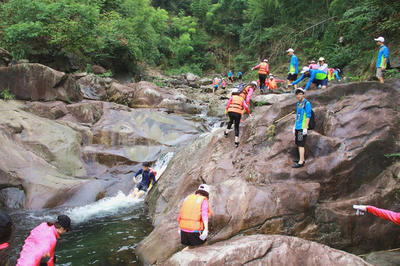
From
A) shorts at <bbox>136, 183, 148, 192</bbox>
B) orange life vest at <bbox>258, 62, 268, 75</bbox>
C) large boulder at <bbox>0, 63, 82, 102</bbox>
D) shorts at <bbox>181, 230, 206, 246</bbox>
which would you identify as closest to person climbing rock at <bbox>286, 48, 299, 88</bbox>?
orange life vest at <bbox>258, 62, 268, 75</bbox>

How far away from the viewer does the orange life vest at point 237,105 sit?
26.3ft

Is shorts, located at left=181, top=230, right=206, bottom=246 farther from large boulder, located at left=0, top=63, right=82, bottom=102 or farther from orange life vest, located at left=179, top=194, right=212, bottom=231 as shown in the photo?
large boulder, located at left=0, top=63, right=82, bottom=102

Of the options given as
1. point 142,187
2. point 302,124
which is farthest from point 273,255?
point 142,187

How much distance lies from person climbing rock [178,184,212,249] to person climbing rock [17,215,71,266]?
187 centimetres

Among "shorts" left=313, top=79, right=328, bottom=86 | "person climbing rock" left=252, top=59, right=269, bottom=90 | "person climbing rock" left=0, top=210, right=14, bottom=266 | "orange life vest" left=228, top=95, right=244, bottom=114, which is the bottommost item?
"person climbing rock" left=0, top=210, right=14, bottom=266

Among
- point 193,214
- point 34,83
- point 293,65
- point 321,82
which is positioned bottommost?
point 193,214

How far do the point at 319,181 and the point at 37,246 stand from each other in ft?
18.0

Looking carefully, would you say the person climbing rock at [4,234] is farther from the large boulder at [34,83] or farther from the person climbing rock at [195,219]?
the large boulder at [34,83]

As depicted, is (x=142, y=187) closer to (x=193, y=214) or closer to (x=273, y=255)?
(x=193, y=214)

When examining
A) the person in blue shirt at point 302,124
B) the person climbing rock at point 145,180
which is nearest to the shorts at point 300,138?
the person in blue shirt at point 302,124

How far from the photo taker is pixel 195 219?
4.65 metres

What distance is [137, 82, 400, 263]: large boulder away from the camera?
18.7 ft

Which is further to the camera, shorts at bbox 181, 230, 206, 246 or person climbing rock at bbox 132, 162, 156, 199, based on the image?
person climbing rock at bbox 132, 162, 156, 199

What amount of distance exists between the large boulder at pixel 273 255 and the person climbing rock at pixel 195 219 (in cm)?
32
